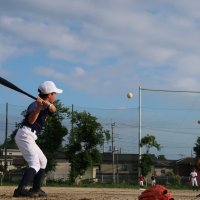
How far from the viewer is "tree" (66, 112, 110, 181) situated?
36531 mm

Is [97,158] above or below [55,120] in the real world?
below

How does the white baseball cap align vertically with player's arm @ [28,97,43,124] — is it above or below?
above

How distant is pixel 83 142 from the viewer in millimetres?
37438

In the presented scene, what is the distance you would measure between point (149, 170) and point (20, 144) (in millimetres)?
30463

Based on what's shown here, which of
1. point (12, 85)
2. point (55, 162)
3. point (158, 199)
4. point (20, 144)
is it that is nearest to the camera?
point (158, 199)

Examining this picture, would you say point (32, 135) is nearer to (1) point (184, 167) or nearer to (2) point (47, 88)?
(2) point (47, 88)

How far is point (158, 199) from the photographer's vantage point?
4.39 metres

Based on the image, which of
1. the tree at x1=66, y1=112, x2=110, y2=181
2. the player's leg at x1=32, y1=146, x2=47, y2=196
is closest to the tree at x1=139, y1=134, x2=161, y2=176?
the tree at x1=66, y1=112, x2=110, y2=181

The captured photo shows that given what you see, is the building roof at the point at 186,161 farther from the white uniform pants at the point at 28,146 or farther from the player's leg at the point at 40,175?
the white uniform pants at the point at 28,146

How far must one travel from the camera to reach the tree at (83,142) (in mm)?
36531

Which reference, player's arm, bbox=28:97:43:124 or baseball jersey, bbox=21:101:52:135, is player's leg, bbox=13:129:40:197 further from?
player's arm, bbox=28:97:43:124

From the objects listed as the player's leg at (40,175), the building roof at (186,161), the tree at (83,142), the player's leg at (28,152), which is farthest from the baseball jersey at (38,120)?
the building roof at (186,161)

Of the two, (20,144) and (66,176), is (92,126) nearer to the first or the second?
(66,176)

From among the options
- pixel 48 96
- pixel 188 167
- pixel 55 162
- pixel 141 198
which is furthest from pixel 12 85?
pixel 188 167
